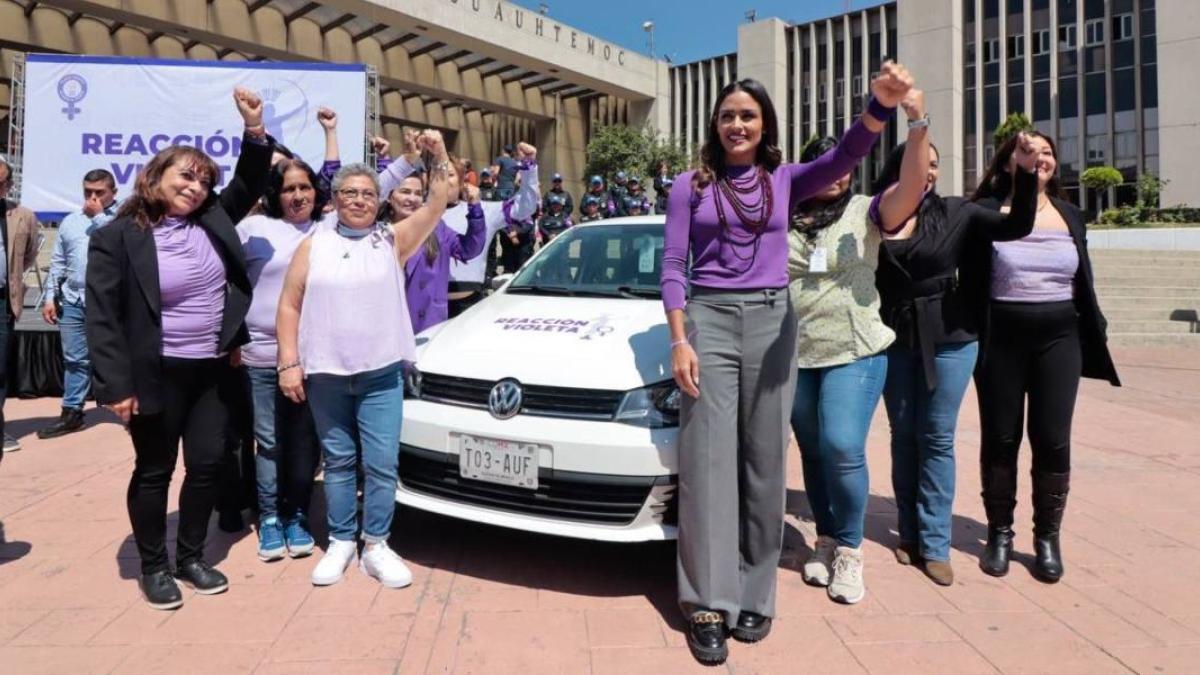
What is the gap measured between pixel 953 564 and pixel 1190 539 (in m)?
1.34

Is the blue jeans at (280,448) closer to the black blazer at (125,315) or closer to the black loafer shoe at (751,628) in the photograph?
the black blazer at (125,315)

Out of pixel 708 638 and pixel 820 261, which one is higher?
pixel 820 261

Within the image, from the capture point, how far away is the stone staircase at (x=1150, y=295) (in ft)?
40.2

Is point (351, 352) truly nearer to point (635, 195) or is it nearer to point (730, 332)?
point (730, 332)

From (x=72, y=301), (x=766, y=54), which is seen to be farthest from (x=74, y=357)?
(x=766, y=54)

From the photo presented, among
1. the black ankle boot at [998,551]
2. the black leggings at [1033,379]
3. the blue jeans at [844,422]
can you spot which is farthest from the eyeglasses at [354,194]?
the black ankle boot at [998,551]

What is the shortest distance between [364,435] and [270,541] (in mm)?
797

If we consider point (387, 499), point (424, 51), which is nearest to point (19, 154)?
point (387, 499)

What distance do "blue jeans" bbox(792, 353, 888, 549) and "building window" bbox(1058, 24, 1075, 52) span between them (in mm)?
43552

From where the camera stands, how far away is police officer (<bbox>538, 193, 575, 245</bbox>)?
11.8 m

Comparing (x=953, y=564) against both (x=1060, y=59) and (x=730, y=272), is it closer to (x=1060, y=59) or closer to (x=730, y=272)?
(x=730, y=272)

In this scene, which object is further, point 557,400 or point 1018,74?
point 1018,74

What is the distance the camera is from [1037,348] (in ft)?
11.2

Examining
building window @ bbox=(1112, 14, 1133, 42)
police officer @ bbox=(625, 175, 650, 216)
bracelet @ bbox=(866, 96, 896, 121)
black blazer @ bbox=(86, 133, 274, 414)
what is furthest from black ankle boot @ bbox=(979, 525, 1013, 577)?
building window @ bbox=(1112, 14, 1133, 42)
